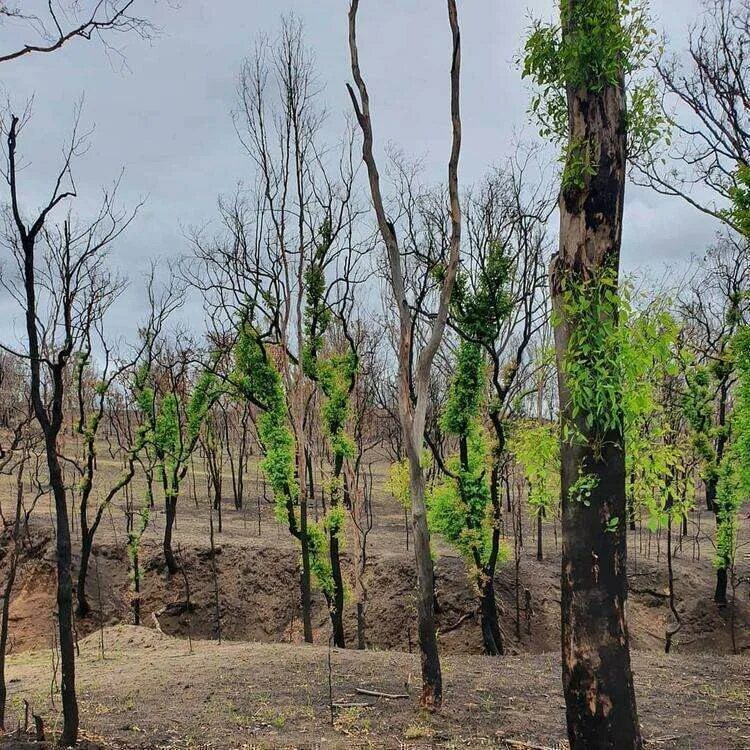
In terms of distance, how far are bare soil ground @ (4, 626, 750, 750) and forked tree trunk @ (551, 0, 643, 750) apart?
1880mm

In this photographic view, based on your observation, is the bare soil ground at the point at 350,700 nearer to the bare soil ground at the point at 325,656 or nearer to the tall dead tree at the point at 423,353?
the bare soil ground at the point at 325,656

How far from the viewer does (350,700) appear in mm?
7457

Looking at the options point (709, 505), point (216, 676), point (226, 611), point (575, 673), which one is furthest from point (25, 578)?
point (709, 505)

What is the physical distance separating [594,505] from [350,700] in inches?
177

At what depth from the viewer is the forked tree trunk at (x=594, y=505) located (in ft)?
14.9

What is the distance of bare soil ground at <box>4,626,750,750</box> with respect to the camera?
6.27 metres

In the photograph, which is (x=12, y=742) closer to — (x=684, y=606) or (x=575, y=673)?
(x=575, y=673)

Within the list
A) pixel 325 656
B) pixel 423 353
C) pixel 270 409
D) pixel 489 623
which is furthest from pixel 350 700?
pixel 270 409

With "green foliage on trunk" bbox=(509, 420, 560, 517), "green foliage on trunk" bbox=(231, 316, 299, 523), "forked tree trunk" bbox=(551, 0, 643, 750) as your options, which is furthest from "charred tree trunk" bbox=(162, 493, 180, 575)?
"forked tree trunk" bbox=(551, 0, 643, 750)

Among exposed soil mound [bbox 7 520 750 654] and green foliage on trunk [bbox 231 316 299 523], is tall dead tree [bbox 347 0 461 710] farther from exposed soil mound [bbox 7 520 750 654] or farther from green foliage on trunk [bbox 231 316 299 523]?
exposed soil mound [bbox 7 520 750 654]

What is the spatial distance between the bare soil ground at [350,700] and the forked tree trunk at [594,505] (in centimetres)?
188

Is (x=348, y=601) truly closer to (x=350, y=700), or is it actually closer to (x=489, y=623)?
(x=489, y=623)

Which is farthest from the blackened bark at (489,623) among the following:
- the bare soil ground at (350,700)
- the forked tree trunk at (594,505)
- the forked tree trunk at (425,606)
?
the forked tree trunk at (594,505)

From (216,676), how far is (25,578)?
548 inches
